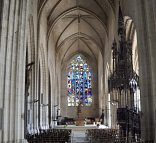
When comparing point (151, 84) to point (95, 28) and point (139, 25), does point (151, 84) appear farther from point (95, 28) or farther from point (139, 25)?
point (95, 28)

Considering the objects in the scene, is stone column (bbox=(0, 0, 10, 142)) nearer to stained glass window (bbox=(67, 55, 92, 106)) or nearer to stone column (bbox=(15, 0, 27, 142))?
stone column (bbox=(15, 0, 27, 142))

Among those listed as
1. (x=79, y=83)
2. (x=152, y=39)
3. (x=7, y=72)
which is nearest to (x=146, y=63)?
(x=152, y=39)

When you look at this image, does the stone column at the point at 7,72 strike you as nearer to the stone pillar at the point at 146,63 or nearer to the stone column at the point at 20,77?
the stone column at the point at 20,77

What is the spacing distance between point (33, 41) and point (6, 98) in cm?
1054

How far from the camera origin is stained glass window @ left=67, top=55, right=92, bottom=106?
143 feet

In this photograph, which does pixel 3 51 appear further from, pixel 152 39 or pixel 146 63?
pixel 152 39

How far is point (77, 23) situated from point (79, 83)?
13.2 meters

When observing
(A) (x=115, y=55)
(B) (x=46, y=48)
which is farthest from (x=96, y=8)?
(A) (x=115, y=55)

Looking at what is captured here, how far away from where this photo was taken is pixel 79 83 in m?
44.2

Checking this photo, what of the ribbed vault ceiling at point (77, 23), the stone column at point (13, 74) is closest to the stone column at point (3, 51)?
the stone column at point (13, 74)

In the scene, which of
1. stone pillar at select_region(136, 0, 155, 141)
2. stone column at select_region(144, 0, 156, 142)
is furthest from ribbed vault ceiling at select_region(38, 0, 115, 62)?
stone column at select_region(144, 0, 156, 142)

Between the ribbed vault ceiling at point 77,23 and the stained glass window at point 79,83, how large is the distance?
8.03 feet

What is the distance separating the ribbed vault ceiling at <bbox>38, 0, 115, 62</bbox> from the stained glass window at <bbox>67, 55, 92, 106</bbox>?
2448 millimetres

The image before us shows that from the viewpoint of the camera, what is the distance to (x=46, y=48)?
98.0ft
